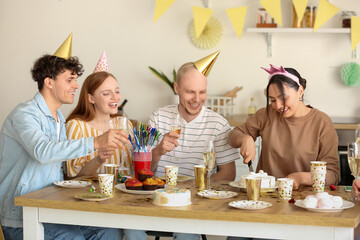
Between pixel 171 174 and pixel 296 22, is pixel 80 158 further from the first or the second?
pixel 296 22

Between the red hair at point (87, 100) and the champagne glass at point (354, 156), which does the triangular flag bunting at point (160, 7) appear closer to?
the red hair at point (87, 100)

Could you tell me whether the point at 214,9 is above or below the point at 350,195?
above

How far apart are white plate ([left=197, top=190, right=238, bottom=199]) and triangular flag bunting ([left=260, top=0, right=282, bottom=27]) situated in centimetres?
255

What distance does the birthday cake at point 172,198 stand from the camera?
6.35 feet

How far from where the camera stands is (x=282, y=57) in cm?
474

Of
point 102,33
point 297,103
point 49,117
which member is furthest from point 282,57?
point 49,117

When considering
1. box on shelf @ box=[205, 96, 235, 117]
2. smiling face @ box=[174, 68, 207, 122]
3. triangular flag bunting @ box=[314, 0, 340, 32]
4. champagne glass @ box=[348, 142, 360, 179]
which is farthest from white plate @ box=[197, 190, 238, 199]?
triangular flag bunting @ box=[314, 0, 340, 32]

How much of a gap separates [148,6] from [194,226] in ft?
11.0

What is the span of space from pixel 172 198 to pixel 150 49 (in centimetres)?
318

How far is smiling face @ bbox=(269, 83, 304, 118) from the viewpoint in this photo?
2.57 meters

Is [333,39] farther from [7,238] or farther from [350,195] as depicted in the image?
[7,238]

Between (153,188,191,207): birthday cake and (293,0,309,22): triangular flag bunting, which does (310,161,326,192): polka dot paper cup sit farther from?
(293,0,309,22): triangular flag bunting

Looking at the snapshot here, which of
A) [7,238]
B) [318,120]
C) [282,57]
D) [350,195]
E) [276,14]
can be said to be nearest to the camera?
[350,195]

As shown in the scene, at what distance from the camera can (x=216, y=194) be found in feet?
7.02
